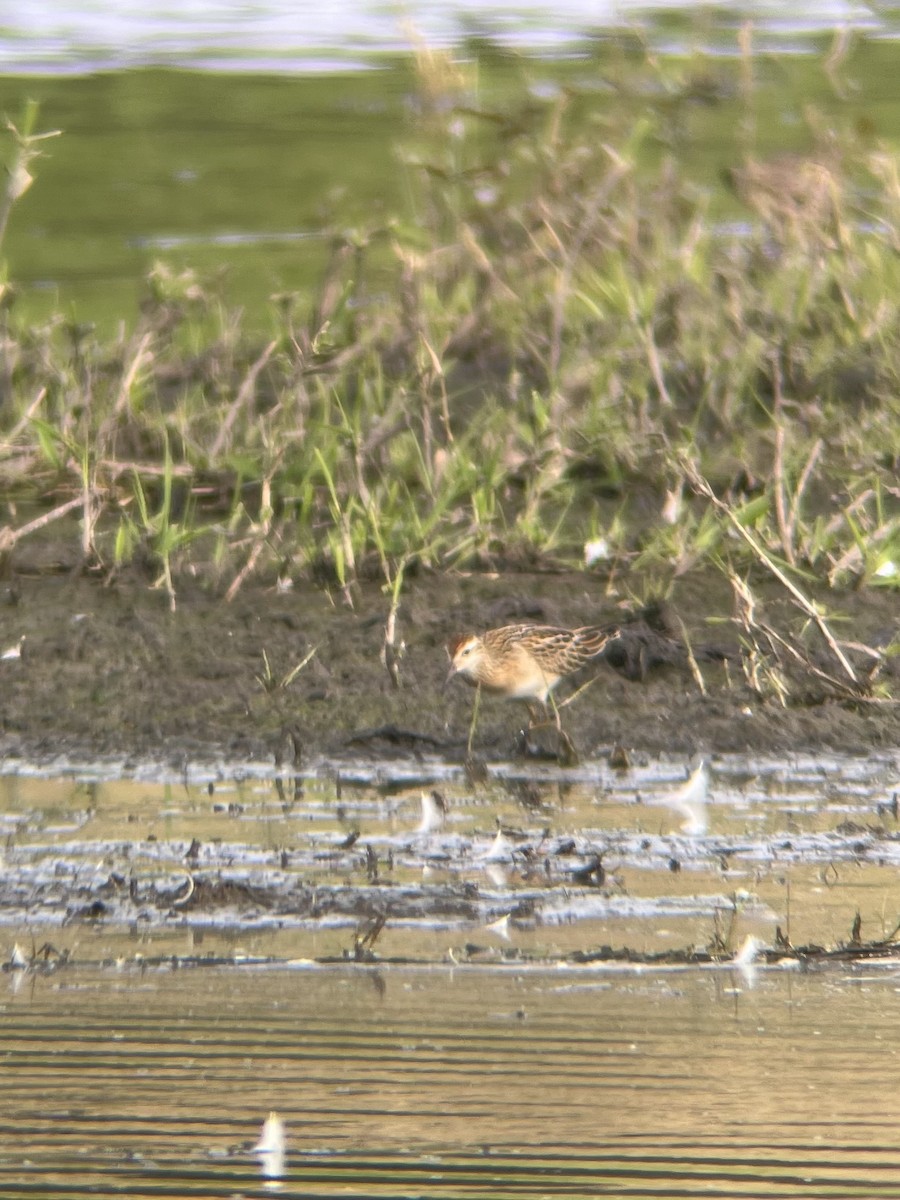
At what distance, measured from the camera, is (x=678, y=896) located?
16.3 feet

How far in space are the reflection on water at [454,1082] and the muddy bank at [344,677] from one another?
1.99 meters

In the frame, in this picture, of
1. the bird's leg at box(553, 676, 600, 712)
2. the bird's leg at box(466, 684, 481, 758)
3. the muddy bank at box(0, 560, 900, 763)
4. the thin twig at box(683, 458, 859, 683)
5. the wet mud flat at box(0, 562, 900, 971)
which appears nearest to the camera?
the wet mud flat at box(0, 562, 900, 971)

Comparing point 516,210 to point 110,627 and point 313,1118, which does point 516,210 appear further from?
point 313,1118

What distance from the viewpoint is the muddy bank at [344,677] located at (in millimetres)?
6352

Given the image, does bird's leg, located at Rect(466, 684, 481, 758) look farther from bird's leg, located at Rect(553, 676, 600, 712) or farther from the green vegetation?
the green vegetation

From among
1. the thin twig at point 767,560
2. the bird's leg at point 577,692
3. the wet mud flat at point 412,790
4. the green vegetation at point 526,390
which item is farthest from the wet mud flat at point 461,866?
the green vegetation at point 526,390

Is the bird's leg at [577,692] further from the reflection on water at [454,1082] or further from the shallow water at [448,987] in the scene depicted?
the reflection on water at [454,1082]

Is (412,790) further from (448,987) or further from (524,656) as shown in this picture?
(448,987)

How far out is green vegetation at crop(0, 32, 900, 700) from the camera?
24.6 feet

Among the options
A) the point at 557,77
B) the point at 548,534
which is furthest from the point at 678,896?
the point at 557,77

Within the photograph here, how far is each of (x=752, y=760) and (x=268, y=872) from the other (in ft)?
5.35

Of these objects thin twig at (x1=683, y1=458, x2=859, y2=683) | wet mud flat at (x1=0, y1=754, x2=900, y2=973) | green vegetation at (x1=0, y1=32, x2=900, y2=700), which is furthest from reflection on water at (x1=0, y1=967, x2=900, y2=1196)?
green vegetation at (x1=0, y1=32, x2=900, y2=700)

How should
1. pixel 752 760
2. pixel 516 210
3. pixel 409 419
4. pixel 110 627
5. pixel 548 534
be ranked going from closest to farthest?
pixel 752 760
pixel 110 627
pixel 548 534
pixel 409 419
pixel 516 210

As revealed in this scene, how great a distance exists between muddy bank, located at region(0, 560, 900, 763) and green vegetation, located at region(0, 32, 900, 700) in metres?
0.12
